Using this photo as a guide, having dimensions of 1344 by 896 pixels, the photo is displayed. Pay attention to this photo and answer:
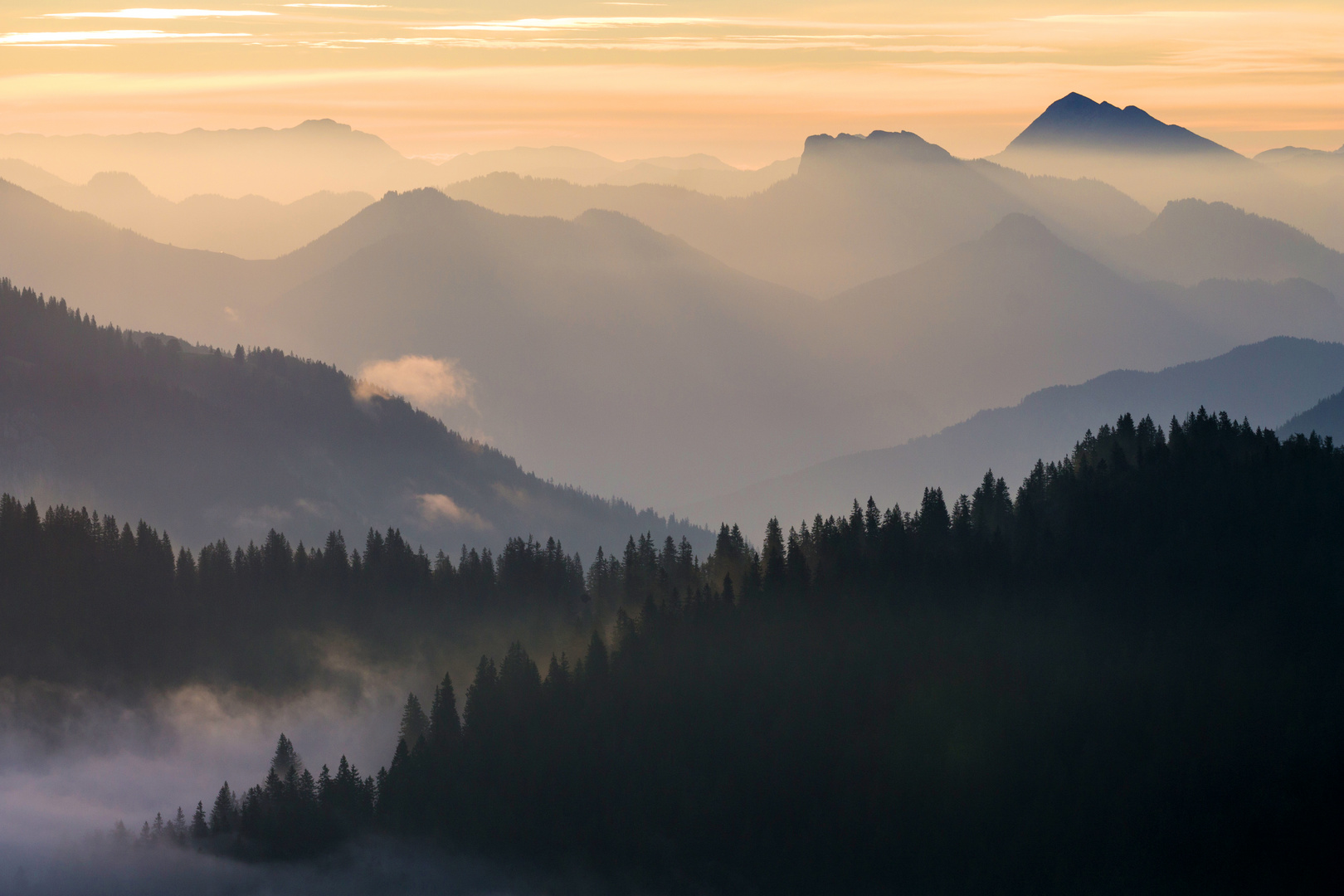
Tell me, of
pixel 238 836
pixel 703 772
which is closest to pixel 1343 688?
pixel 703 772

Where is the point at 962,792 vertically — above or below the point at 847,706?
below

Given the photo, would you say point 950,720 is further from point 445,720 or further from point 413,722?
point 413,722

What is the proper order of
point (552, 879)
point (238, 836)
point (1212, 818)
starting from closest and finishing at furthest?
point (1212, 818)
point (552, 879)
point (238, 836)

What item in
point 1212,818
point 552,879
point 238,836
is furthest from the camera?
point 238,836

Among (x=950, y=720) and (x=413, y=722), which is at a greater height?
(x=413, y=722)

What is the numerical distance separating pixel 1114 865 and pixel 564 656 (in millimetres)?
61534

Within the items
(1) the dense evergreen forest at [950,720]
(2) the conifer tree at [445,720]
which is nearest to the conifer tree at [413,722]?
(1) the dense evergreen forest at [950,720]

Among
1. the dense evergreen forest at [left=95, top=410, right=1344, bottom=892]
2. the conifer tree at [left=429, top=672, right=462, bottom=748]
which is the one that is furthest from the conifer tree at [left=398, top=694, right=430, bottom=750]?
the conifer tree at [left=429, top=672, right=462, bottom=748]

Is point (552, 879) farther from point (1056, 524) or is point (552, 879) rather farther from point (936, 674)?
point (1056, 524)

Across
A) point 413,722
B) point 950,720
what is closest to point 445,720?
point 413,722

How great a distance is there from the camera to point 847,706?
6009 inches

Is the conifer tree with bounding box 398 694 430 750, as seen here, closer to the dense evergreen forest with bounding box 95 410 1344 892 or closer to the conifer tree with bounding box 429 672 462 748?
the dense evergreen forest with bounding box 95 410 1344 892

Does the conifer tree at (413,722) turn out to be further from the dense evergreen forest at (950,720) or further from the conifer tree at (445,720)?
the conifer tree at (445,720)

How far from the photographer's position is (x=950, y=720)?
148625 millimetres
